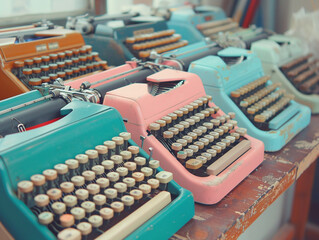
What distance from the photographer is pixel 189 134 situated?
Answer: 5.36ft

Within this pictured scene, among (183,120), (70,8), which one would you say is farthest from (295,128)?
(70,8)

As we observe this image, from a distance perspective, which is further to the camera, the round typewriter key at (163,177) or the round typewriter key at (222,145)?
the round typewriter key at (222,145)

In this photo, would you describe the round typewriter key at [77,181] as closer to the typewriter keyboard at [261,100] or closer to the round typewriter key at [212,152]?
the round typewriter key at [212,152]

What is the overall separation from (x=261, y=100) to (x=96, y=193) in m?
1.30

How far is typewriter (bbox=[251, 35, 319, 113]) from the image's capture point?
2535mm

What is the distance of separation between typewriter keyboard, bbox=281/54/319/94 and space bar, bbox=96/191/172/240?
1676 millimetres

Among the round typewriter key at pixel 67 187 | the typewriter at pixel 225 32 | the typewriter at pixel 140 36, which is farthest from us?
the typewriter at pixel 225 32

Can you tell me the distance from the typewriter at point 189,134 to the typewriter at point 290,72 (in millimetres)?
877

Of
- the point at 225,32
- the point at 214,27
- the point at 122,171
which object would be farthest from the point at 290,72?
the point at 122,171

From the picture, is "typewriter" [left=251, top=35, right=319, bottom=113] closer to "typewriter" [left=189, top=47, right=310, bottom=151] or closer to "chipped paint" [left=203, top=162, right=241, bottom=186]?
"typewriter" [left=189, top=47, right=310, bottom=151]

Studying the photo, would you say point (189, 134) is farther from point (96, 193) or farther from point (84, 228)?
point (84, 228)

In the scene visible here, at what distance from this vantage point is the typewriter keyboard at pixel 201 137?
1.54 m

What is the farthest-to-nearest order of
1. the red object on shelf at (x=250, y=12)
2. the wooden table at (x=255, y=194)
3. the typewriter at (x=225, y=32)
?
the red object on shelf at (x=250, y=12) < the typewriter at (x=225, y=32) < the wooden table at (x=255, y=194)

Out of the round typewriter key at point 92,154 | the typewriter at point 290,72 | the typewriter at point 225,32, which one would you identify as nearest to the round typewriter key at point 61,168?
the round typewriter key at point 92,154
